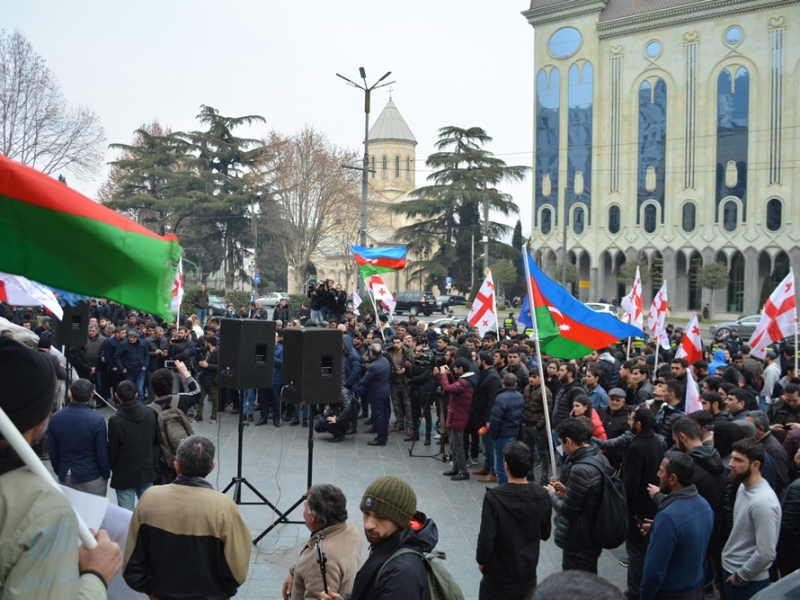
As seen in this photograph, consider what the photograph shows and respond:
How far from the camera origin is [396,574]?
133 inches

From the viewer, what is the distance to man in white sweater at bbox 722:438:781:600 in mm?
5250

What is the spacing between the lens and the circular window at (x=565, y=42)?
2277 inches

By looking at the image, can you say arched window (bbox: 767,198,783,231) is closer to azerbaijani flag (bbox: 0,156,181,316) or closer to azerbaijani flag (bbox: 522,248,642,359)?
azerbaijani flag (bbox: 522,248,642,359)

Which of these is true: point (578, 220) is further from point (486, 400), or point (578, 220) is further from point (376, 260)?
point (486, 400)

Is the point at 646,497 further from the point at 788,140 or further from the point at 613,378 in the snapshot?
the point at 788,140

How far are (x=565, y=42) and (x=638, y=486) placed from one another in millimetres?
57000

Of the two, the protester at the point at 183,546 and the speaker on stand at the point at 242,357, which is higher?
the speaker on stand at the point at 242,357

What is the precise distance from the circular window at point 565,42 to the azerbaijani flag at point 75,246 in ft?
197

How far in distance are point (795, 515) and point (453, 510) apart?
184 inches

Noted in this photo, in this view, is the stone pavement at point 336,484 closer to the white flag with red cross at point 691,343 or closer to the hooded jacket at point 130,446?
the hooded jacket at point 130,446

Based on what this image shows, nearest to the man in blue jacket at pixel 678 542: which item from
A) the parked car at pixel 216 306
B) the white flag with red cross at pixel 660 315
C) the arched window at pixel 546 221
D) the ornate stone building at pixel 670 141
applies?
the white flag with red cross at pixel 660 315

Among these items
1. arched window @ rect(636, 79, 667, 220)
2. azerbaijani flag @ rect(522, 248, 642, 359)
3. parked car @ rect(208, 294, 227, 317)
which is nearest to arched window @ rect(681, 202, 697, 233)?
arched window @ rect(636, 79, 667, 220)

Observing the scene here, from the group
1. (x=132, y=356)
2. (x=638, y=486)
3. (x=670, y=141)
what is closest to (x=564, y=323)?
(x=638, y=486)

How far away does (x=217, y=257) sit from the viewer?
55.6m
